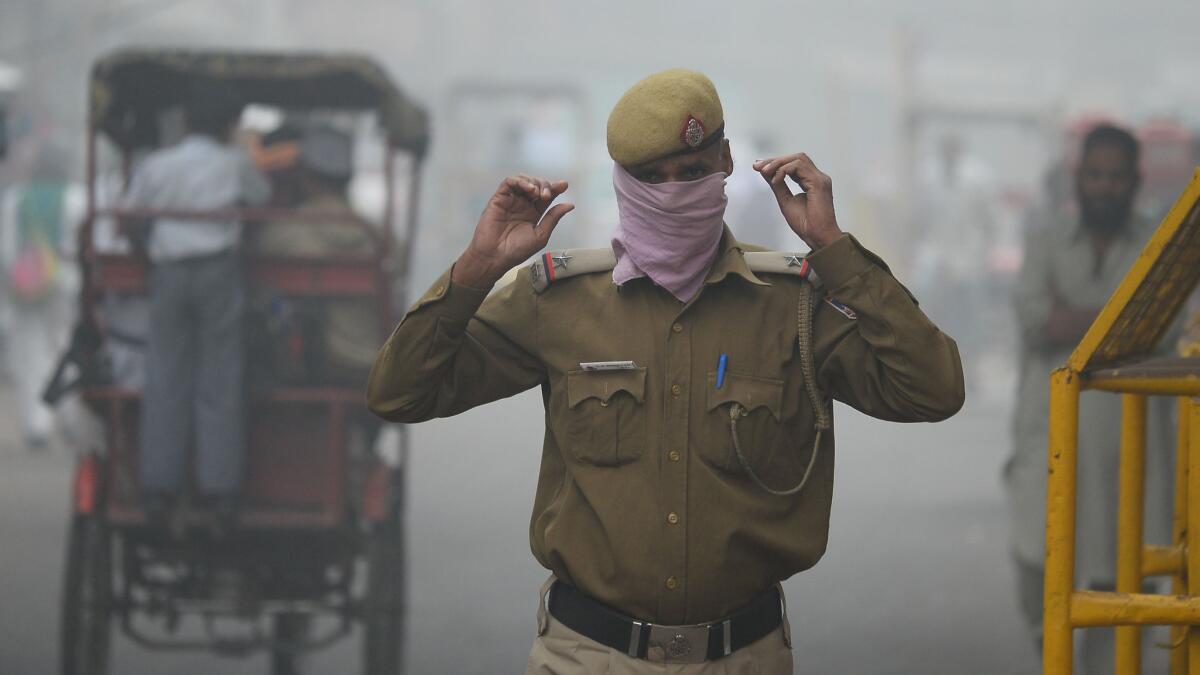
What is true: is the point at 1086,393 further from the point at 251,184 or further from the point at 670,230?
the point at 670,230

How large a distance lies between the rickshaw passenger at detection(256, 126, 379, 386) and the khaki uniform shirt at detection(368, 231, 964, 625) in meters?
3.01

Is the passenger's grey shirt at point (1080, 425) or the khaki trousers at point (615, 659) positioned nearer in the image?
the khaki trousers at point (615, 659)

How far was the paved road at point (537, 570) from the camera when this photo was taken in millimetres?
6660

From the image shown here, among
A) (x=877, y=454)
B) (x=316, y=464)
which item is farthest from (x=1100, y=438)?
(x=877, y=454)

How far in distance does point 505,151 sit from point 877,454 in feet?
39.3

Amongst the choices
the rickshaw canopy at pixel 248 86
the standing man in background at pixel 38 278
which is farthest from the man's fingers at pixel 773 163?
the standing man in background at pixel 38 278

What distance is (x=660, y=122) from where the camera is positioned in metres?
2.88

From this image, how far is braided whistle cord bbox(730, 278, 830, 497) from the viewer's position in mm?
2900

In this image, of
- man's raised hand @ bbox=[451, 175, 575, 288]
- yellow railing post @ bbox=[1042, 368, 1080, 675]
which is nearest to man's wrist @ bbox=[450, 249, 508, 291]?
man's raised hand @ bbox=[451, 175, 575, 288]

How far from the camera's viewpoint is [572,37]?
35.8m

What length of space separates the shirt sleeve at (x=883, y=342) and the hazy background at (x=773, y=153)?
372 cm

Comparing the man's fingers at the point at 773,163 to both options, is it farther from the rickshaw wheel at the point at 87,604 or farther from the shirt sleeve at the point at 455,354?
the rickshaw wheel at the point at 87,604

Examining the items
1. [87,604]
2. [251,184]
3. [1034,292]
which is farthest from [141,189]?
[1034,292]

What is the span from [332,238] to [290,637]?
1433mm
